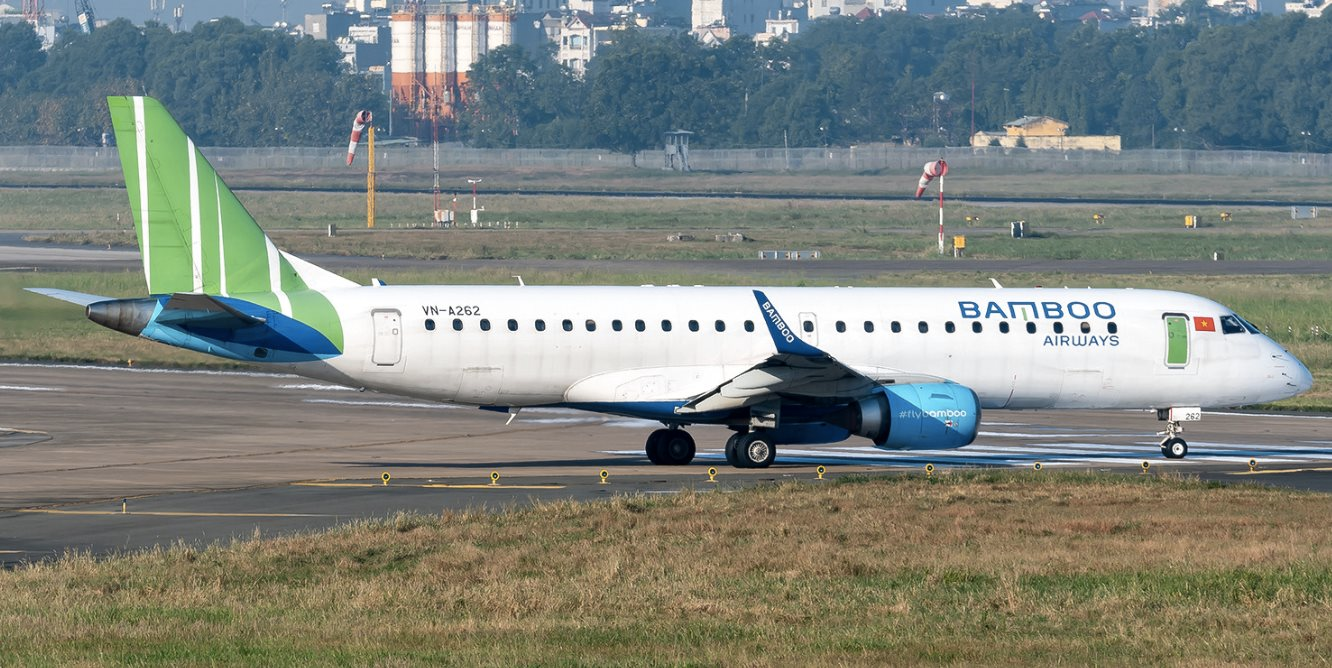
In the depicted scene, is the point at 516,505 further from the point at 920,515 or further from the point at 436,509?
the point at 920,515

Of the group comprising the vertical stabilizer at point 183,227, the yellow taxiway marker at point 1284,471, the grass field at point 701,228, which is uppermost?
the vertical stabilizer at point 183,227

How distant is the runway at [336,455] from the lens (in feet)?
98.4

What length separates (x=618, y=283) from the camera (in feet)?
248

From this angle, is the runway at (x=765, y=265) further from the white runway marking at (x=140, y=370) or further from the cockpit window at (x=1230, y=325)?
the cockpit window at (x=1230, y=325)

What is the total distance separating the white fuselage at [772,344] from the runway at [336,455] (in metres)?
1.54

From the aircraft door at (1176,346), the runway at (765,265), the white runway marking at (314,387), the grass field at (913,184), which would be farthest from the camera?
the grass field at (913,184)

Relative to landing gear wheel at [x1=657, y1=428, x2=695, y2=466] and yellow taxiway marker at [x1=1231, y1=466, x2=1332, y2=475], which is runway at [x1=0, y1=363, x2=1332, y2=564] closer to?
yellow taxiway marker at [x1=1231, y1=466, x2=1332, y2=475]

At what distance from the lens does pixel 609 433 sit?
44.4 m

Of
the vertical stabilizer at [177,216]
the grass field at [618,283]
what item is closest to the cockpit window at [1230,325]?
the grass field at [618,283]

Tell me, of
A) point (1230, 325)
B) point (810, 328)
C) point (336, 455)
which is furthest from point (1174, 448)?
point (336, 455)

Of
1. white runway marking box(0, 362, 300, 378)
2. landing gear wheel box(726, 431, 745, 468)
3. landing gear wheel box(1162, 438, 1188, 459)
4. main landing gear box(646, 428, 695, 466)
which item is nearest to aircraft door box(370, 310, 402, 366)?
main landing gear box(646, 428, 695, 466)

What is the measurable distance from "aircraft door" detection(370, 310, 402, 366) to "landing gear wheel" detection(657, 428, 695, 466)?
5.71 m

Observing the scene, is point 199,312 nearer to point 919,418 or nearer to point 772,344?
point 772,344

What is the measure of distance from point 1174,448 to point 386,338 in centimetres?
1605
